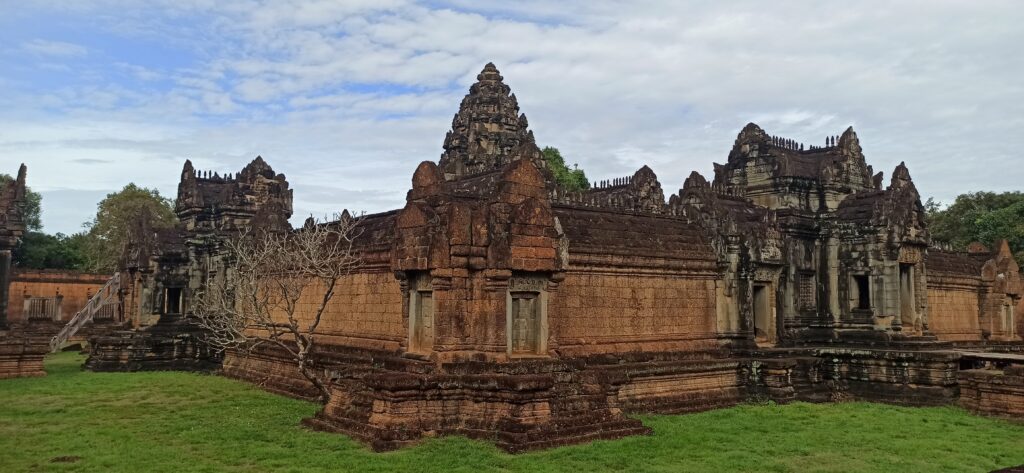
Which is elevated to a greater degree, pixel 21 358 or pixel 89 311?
pixel 89 311

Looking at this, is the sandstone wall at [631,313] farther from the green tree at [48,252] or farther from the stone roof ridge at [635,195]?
the green tree at [48,252]

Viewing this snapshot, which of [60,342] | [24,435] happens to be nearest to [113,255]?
[60,342]

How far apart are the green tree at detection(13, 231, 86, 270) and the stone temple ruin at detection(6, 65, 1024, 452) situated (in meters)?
37.1

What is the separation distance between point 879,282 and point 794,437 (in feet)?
30.1

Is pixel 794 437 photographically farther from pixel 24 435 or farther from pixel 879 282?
pixel 24 435

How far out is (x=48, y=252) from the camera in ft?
202

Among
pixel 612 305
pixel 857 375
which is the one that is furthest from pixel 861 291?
pixel 612 305

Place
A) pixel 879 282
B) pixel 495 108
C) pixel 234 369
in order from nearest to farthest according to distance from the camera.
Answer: pixel 879 282 → pixel 234 369 → pixel 495 108

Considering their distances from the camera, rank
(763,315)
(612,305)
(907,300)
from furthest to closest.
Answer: (907,300), (763,315), (612,305)

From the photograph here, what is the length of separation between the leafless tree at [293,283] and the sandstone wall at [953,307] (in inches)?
804

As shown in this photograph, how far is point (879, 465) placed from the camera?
12086mm

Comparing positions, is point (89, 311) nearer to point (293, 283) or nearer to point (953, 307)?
point (293, 283)

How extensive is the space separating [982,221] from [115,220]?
5528 centimetres

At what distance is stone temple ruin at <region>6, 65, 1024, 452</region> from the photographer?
1340cm
